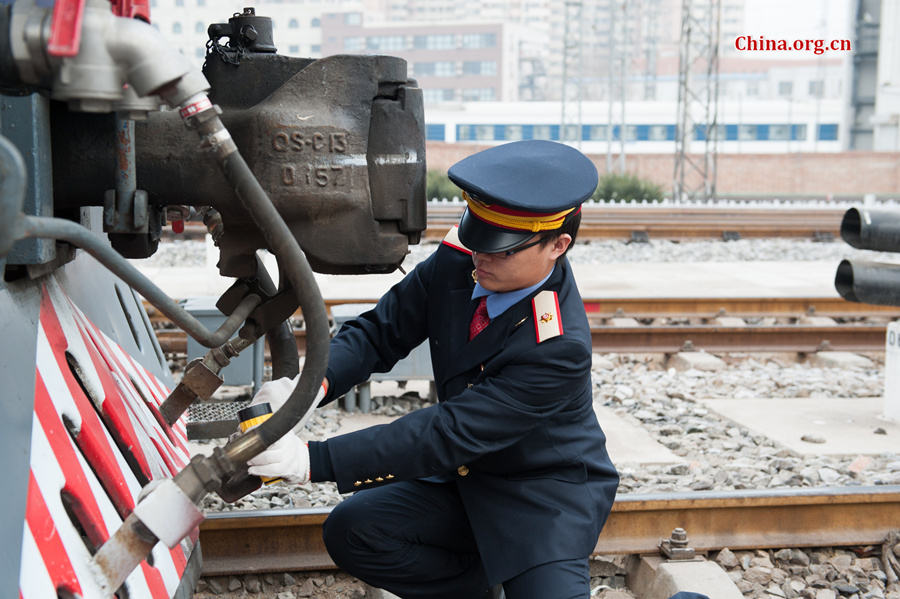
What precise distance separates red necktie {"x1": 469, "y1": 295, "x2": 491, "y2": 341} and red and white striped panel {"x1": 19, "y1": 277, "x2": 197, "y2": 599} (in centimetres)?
98

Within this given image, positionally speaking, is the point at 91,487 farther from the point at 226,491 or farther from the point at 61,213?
the point at 61,213

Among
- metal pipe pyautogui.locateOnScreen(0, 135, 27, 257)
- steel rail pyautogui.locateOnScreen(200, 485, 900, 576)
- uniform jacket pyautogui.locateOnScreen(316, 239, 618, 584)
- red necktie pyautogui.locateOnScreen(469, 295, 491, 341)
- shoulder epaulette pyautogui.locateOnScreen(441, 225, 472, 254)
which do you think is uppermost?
metal pipe pyautogui.locateOnScreen(0, 135, 27, 257)

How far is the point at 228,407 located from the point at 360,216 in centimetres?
247

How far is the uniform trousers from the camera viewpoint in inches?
105

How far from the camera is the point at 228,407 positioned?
446 centimetres

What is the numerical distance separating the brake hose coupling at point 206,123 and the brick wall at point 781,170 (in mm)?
33816

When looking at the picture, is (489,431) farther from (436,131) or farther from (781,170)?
(436,131)

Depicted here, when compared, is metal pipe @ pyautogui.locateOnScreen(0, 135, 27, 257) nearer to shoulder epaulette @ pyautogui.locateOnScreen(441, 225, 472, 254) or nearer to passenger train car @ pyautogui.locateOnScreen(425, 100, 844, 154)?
shoulder epaulette @ pyautogui.locateOnScreen(441, 225, 472, 254)

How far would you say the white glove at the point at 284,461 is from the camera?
2.11 m

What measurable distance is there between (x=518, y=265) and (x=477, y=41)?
72075 millimetres

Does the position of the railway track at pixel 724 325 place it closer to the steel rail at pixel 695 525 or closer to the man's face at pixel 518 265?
the steel rail at pixel 695 525

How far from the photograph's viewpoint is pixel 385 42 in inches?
2899

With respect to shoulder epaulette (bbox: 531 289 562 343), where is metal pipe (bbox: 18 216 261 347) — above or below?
above

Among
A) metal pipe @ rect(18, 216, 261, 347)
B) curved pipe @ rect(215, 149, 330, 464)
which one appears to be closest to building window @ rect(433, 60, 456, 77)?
metal pipe @ rect(18, 216, 261, 347)
